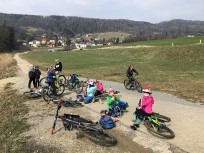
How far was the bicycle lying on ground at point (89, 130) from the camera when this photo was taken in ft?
33.0

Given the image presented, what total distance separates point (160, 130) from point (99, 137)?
7.45 ft

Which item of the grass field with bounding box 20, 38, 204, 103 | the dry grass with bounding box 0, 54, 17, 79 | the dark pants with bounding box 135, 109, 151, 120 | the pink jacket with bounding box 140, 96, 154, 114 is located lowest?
the dry grass with bounding box 0, 54, 17, 79

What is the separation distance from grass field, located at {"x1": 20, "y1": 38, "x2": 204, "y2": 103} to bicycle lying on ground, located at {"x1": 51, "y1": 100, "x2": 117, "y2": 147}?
7936 mm

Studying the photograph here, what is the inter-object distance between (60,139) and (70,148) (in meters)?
0.92

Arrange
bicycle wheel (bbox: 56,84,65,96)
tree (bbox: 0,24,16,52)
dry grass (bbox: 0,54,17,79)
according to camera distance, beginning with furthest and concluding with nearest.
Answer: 1. tree (bbox: 0,24,16,52)
2. dry grass (bbox: 0,54,17,79)
3. bicycle wheel (bbox: 56,84,65,96)

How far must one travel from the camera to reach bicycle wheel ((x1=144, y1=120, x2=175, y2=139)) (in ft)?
34.2

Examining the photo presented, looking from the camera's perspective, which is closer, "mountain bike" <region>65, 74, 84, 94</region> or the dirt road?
the dirt road

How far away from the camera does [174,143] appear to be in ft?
32.8

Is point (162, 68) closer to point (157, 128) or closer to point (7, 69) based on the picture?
point (7, 69)

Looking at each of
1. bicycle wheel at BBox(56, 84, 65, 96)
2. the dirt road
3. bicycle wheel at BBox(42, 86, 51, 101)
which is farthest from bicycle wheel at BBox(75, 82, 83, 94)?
the dirt road

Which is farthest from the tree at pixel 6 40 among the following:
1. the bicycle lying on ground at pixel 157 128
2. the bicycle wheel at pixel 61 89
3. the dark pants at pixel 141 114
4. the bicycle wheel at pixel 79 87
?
the bicycle lying on ground at pixel 157 128

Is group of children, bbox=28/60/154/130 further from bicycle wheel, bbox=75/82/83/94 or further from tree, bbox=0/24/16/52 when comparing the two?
tree, bbox=0/24/16/52

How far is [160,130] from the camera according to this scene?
10750 mm

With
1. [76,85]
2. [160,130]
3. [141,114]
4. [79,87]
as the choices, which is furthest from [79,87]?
[160,130]
